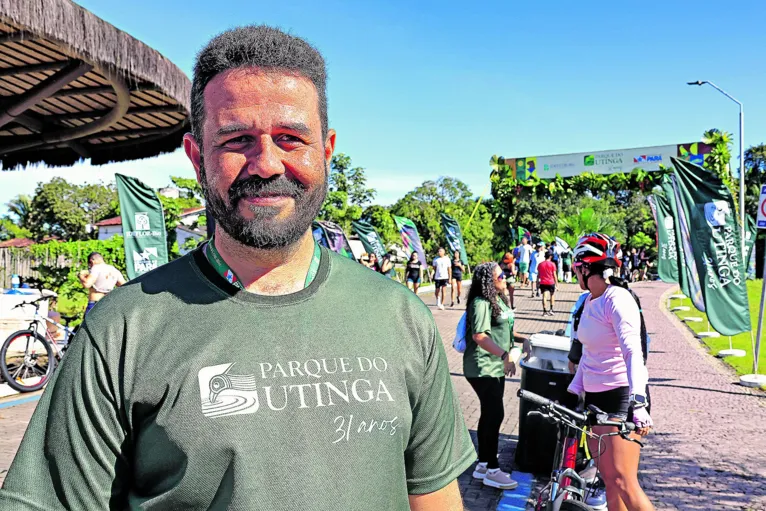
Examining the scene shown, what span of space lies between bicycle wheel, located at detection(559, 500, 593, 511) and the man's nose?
127 inches

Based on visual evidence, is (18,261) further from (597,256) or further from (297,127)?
(297,127)

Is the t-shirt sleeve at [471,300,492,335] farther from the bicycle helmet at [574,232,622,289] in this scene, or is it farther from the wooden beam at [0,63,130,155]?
the wooden beam at [0,63,130,155]

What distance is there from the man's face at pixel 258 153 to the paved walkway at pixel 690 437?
13.8 ft

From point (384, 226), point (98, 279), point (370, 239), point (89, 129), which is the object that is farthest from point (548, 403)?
point (384, 226)

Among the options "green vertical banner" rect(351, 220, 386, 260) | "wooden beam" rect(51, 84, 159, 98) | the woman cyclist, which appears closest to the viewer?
the woman cyclist

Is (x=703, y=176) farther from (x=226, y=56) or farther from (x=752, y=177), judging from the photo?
(x=752, y=177)

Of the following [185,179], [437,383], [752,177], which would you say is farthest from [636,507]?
[752,177]

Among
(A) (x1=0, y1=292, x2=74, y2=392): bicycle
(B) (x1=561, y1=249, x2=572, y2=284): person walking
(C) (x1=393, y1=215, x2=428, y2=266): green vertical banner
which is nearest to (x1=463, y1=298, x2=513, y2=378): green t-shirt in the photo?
(A) (x1=0, y1=292, x2=74, y2=392): bicycle

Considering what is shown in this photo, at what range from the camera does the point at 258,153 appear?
136 cm

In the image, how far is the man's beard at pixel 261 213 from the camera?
1368 mm

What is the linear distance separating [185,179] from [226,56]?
74.7 ft

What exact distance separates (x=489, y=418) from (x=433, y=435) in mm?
4194

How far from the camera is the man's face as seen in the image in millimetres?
1355

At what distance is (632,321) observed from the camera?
12.9 feet
